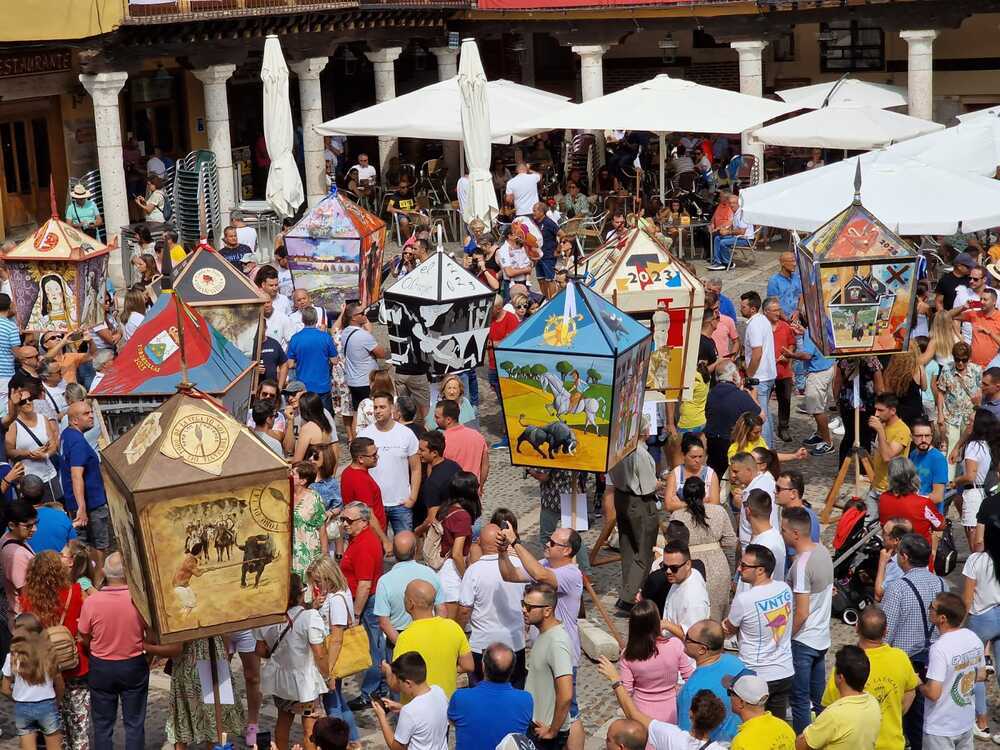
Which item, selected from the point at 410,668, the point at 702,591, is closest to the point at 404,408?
the point at 702,591

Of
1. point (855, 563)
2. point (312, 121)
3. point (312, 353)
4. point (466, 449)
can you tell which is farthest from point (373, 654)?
point (312, 121)

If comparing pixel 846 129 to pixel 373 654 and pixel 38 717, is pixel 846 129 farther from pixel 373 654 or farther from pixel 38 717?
pixel 38 717

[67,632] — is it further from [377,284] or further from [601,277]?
[377,284]

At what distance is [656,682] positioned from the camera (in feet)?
25.6

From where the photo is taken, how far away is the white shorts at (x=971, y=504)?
34.3ft

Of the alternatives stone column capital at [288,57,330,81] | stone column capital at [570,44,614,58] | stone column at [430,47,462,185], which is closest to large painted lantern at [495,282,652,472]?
stone column capital at [288,57,330,81]

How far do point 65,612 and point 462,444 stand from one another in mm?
3294

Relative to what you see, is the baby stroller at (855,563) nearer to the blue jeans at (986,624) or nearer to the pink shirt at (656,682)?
the blue jeans at (986,624)

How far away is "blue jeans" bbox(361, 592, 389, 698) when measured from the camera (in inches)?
373

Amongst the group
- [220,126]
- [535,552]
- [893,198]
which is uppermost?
[220,126]

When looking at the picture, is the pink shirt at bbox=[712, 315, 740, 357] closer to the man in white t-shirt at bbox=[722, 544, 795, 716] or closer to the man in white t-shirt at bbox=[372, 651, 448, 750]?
the man in white t-shirt at bbox=[722, 544, 795, 716]

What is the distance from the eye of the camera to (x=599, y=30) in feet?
86.8

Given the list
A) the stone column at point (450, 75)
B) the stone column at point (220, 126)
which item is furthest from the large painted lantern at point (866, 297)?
the stone column at point (450, 75)

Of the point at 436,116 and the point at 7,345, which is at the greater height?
the point at 436,116
